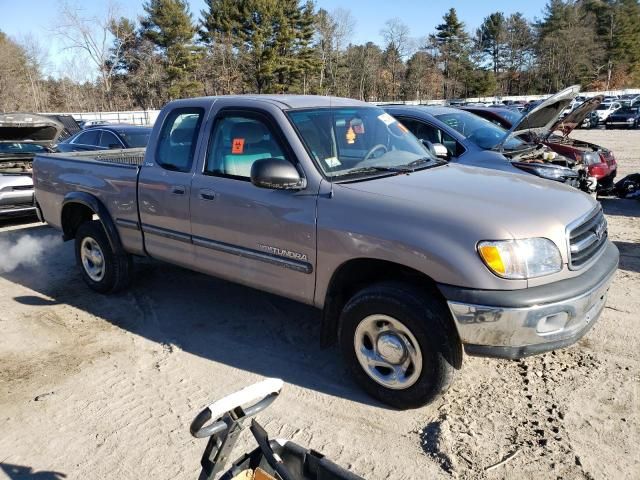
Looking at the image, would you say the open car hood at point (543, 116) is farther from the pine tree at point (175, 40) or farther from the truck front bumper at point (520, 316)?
the pine tree at point (175, 40)

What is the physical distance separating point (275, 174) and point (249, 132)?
781 mm

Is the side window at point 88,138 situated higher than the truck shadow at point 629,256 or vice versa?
the side window at point 88,138

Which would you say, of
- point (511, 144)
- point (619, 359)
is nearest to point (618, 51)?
point (511, 144)

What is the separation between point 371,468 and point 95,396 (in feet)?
6.52

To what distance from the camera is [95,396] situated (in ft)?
11.9

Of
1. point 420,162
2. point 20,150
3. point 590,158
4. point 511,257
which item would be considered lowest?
point 590,158

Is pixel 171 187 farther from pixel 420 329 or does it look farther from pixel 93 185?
pixel 420 329

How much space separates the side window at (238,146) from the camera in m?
3.98

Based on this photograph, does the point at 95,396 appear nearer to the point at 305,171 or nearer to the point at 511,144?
the point at 305,171

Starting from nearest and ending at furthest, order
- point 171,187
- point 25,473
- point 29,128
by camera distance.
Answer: point 25,473, point 171,187, point 29,128

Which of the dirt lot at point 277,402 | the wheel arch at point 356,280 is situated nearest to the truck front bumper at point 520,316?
the wheel arch at point 356,280

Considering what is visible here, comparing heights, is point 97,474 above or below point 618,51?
below

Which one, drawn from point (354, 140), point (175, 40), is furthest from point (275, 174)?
point (175, 40)

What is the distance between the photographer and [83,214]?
19.1 ft
